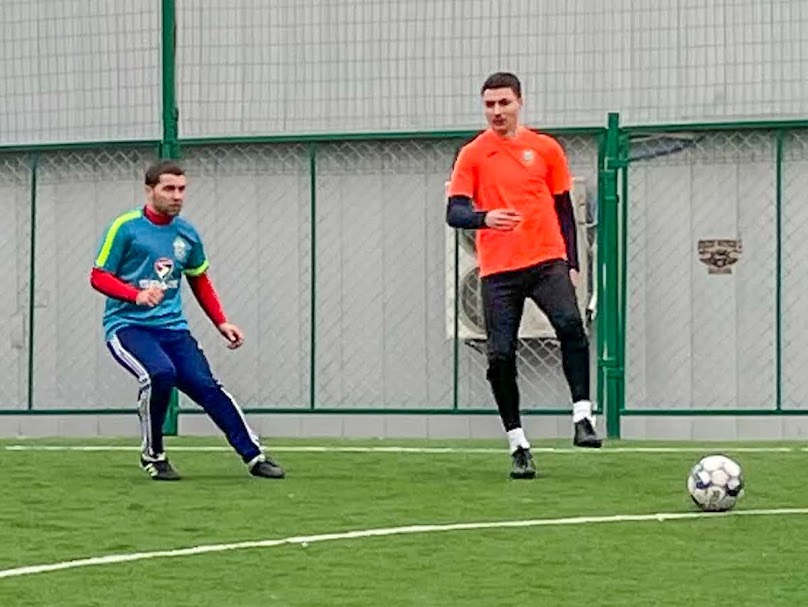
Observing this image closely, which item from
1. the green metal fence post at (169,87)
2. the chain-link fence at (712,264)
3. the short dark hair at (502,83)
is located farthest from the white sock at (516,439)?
the green metal fence post at (169,87)

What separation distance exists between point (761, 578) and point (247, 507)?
9.52 ft

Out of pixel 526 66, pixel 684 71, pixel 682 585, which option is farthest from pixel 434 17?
pixel 682 585

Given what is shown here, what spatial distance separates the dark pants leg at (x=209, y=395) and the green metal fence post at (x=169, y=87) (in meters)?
5.30

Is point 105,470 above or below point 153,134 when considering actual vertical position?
below

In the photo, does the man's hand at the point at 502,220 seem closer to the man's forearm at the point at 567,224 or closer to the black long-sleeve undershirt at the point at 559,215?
the black long-sleeve undershirt at the point at 559,215

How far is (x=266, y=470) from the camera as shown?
1126cm

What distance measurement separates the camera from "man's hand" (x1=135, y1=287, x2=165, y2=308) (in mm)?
11031

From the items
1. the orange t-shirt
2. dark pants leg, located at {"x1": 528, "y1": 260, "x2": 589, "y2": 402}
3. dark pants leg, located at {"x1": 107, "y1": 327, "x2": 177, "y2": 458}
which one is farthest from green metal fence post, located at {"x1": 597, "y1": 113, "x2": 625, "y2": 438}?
dark pants leg, located at {"x1": 107, "y1": 327, "x2": 177, "y2": 458}

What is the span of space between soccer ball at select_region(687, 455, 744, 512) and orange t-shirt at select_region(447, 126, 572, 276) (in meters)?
1.97

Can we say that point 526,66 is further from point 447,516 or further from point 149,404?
point 447,516

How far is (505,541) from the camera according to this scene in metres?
8.34

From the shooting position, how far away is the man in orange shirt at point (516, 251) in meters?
10.9

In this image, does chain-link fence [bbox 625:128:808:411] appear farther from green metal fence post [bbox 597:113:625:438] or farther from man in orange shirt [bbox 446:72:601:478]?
man in orange shirt [bbox 446:72:601:478]

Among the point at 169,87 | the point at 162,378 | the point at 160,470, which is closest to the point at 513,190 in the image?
the point at 162,378
